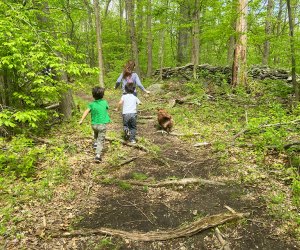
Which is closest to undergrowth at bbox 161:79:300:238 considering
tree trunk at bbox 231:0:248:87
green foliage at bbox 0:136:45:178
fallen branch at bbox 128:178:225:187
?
fallen branch at bbox 128:178:225:187

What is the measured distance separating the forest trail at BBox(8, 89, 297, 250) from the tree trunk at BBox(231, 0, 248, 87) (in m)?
6.96

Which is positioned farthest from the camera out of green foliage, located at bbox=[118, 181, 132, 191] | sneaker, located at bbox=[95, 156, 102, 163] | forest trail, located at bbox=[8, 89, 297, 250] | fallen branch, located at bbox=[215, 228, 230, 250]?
sneaker, located at bbox=[95, 156, 102, 163]

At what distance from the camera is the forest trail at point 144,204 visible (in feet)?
11.1

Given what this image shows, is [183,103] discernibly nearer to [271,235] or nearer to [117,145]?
[117,145]

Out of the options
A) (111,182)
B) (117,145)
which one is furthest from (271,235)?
(117,145)

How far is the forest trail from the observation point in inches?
133

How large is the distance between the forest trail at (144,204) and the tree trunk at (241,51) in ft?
22.8

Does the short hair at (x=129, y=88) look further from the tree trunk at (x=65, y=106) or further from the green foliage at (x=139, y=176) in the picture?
the tree trunk at (x=65, y=106)

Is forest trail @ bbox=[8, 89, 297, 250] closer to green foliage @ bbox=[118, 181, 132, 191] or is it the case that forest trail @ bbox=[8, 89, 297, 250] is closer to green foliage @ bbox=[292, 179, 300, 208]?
green foliage @ bbox=[118, 181, 132, 191]

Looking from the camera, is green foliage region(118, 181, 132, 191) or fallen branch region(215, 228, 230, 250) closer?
fallen branch region(215, 228, 230, 250)

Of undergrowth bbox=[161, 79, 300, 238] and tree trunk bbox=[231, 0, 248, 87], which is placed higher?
tree trunk bbox=[231, 0, 248, 87]

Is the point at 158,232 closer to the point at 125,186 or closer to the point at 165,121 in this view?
the point at 125,186

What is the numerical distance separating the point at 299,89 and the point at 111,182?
30.5ft

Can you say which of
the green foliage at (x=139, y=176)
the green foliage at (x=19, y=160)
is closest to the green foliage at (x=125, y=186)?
the green foliage at (x=139, y=176)
